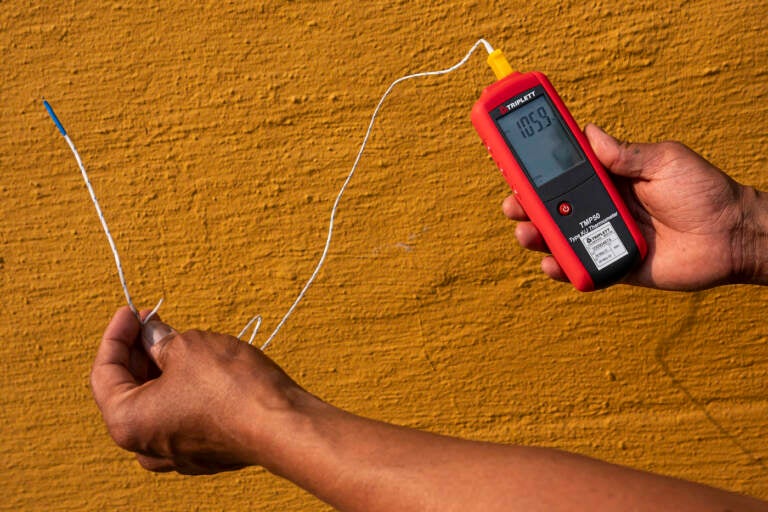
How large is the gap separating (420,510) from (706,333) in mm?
1087

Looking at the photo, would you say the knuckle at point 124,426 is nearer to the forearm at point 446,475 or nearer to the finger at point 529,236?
the forearm at point 446,475

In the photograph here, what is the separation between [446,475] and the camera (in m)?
0.83

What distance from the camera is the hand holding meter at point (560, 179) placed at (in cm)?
120

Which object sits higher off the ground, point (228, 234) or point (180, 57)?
point (180, 57)

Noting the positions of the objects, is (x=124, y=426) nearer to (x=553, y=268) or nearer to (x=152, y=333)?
(x=152, y=333)

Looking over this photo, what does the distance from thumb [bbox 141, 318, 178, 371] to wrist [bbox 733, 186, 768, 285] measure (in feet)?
3.27

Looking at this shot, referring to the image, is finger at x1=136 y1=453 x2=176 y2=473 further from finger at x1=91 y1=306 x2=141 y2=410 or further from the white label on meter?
the white label on meter

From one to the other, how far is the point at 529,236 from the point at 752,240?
39 centimetres

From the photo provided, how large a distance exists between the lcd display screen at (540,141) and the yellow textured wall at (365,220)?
1.07 feet

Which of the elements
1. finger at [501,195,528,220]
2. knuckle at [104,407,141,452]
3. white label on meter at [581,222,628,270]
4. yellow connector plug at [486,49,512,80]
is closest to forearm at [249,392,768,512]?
knuckle at [104,407,141,452]

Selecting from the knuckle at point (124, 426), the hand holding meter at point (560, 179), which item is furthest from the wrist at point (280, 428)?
the hand holding meter at point (560, 179)

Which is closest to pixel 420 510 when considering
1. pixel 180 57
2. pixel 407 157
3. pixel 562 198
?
pixel 562 198

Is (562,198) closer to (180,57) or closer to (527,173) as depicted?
(527,173)

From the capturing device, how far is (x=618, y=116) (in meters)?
1.51
